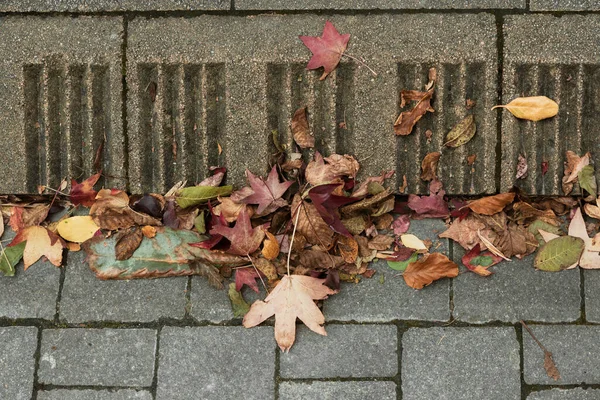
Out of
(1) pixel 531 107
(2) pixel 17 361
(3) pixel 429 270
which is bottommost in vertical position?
(2) pixel 17 361

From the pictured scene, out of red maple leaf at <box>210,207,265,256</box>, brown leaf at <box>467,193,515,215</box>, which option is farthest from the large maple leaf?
brown leaf at <box>467,193,515,215</box>

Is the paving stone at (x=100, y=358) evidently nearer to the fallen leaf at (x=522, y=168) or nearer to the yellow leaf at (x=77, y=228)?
the yellow leaf at (x=77, y=228)

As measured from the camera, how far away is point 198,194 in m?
2.55

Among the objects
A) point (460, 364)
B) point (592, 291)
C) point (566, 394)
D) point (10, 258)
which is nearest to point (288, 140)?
point (460, 364)

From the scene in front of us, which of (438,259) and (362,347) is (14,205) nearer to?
(362,347)

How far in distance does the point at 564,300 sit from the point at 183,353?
1.53 metres

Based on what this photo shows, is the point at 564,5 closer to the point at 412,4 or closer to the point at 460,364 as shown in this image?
the point at 412,4

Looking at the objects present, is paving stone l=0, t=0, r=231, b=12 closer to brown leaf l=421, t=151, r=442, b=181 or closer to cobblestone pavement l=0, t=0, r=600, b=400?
cobblestone pavement l=0, t=0, r=600, b=400

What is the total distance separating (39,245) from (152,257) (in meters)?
0.47

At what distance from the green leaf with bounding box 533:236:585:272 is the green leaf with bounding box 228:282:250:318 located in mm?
1164

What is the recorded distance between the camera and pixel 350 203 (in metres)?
2.53

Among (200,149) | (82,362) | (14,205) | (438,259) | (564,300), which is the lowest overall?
(82,362)

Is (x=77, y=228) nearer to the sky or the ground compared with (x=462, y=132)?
nearer to the ground

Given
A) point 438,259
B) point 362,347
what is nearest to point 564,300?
point 438,259
